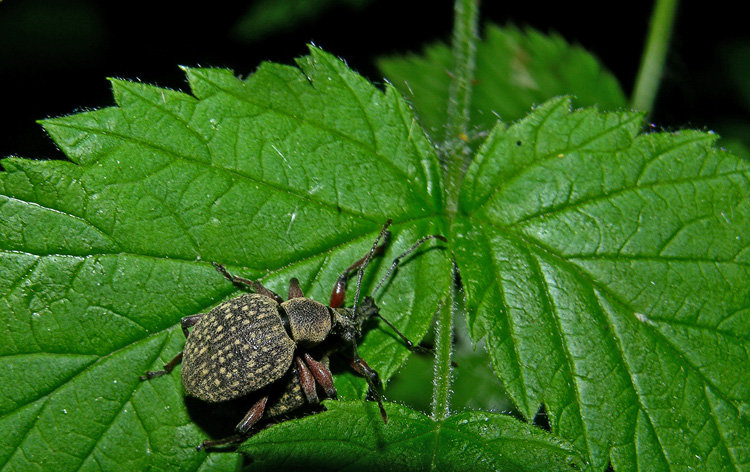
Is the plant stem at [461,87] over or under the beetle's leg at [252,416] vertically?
over

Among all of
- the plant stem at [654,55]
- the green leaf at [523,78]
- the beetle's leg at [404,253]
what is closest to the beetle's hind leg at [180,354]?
the beetle's leg at [404,253]

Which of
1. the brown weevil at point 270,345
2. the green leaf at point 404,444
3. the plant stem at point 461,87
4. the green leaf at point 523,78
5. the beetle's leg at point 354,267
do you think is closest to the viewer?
the green leaf at point 404,444

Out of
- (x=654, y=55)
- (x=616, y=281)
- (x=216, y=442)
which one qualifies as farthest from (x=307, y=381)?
(x=654, y=55)

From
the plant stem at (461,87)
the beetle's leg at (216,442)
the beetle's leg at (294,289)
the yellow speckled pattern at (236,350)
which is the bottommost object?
the beetle's leg at (216,442)

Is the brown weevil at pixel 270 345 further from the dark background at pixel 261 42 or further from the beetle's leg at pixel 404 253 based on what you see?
the dark background at pixel 261 42

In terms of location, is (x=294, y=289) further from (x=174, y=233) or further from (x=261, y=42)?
(x=261, y=42)

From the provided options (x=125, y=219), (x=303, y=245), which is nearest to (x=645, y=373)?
(x=303, y=245)
